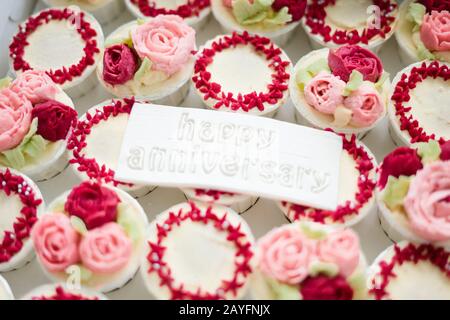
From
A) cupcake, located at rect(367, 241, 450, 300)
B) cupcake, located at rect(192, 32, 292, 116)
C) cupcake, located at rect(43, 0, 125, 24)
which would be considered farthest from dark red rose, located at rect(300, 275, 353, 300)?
cupcake, located at rect(43, 0, 125, 24)

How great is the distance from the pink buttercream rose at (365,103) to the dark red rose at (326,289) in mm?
687

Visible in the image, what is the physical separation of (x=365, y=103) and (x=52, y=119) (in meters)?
1.25

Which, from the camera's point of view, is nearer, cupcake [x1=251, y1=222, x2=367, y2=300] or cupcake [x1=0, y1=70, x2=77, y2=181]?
cupcake [x1=251, y1=222, x2=367, y2=300]

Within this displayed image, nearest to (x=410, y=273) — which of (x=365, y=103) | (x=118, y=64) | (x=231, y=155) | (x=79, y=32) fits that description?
(x=365, y=103)

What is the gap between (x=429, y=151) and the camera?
2059mm

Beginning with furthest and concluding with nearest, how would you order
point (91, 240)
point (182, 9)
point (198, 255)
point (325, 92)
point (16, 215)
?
point (182, 9) → point (325, 92) → point (16, 215) → point (198, 255) → point (91, 240)

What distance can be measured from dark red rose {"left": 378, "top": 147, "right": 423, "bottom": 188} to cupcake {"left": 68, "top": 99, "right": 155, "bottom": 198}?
0.96m

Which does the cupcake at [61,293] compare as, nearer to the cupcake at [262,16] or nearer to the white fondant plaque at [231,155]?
the white fondant plaque at [231,155]

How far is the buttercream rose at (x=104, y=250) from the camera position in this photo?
74.3 inches

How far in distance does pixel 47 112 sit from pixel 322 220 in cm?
116

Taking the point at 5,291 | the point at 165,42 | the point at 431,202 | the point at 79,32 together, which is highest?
the point at 165,42

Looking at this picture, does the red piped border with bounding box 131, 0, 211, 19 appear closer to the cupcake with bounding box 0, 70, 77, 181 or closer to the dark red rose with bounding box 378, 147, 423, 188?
the cupcake with bounding box 0, 70, 77, 181

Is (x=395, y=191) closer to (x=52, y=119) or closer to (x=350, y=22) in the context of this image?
(x=350, y=22)

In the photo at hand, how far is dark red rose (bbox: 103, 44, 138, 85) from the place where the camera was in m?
2.27
